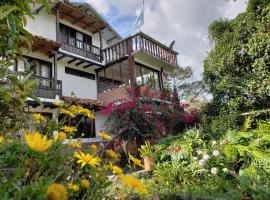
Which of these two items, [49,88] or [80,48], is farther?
[80,48]

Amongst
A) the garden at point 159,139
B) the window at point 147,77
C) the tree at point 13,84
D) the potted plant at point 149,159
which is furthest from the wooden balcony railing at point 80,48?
the tree at point 13,84

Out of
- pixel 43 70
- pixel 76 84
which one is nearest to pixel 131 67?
pixel 76 84

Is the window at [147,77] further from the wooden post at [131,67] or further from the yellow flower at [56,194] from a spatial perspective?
the yellow flower at [56,194]

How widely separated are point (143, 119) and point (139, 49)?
5709 millimetres

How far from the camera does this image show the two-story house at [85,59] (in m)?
14.5

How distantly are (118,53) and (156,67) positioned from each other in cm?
338

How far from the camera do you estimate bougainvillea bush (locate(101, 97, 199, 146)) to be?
10.7 m

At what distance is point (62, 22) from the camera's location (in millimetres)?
16828

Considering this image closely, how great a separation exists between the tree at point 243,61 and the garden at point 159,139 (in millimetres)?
41

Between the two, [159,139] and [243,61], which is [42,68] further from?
[243,61]

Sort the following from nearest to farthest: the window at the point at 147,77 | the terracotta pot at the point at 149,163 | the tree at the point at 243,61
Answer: the terracotta pot at the point at 149,163 < the tree at the point at 243,61 < the window at the point at 147,77

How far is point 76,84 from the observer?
16531 mm

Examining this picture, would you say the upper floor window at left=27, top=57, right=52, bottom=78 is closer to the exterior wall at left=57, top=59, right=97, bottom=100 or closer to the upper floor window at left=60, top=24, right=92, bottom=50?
the exterior wall at left=57, top=59, right=97, bottom=100

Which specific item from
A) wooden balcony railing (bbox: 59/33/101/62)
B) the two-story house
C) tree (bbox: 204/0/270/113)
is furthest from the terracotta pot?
wooden balcony railing (bbox: 59/33/101/62)
